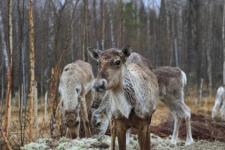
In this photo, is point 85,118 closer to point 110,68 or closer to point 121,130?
point 121,130

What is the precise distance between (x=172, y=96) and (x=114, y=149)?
2868mm

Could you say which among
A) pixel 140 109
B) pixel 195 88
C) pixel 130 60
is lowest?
pixel 195 88

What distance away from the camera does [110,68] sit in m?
7.02

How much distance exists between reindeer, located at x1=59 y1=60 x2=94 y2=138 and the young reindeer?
4.46m

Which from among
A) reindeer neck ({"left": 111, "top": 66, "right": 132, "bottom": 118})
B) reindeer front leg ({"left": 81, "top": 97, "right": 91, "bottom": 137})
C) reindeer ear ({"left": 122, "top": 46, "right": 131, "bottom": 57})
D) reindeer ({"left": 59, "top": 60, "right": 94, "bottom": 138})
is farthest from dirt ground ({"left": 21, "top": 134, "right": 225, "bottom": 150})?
reindeer ear ({"left": 122, "top": 46, "right": 131, "bottom": 57})

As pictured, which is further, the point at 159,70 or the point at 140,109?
the point at 159,70

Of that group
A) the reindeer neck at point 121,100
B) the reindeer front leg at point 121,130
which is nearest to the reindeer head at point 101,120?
the reindeer front leg at point 121,130

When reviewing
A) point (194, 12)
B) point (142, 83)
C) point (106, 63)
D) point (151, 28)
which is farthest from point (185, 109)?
point (151, 28)

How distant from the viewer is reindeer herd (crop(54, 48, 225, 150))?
23.9 feet

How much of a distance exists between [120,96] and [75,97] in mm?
5485

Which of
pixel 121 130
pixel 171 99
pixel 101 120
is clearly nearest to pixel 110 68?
pixel 121 130

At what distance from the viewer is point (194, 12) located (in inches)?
1254

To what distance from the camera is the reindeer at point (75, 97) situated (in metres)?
12.5

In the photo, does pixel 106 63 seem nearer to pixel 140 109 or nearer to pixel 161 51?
pixel 140 109
